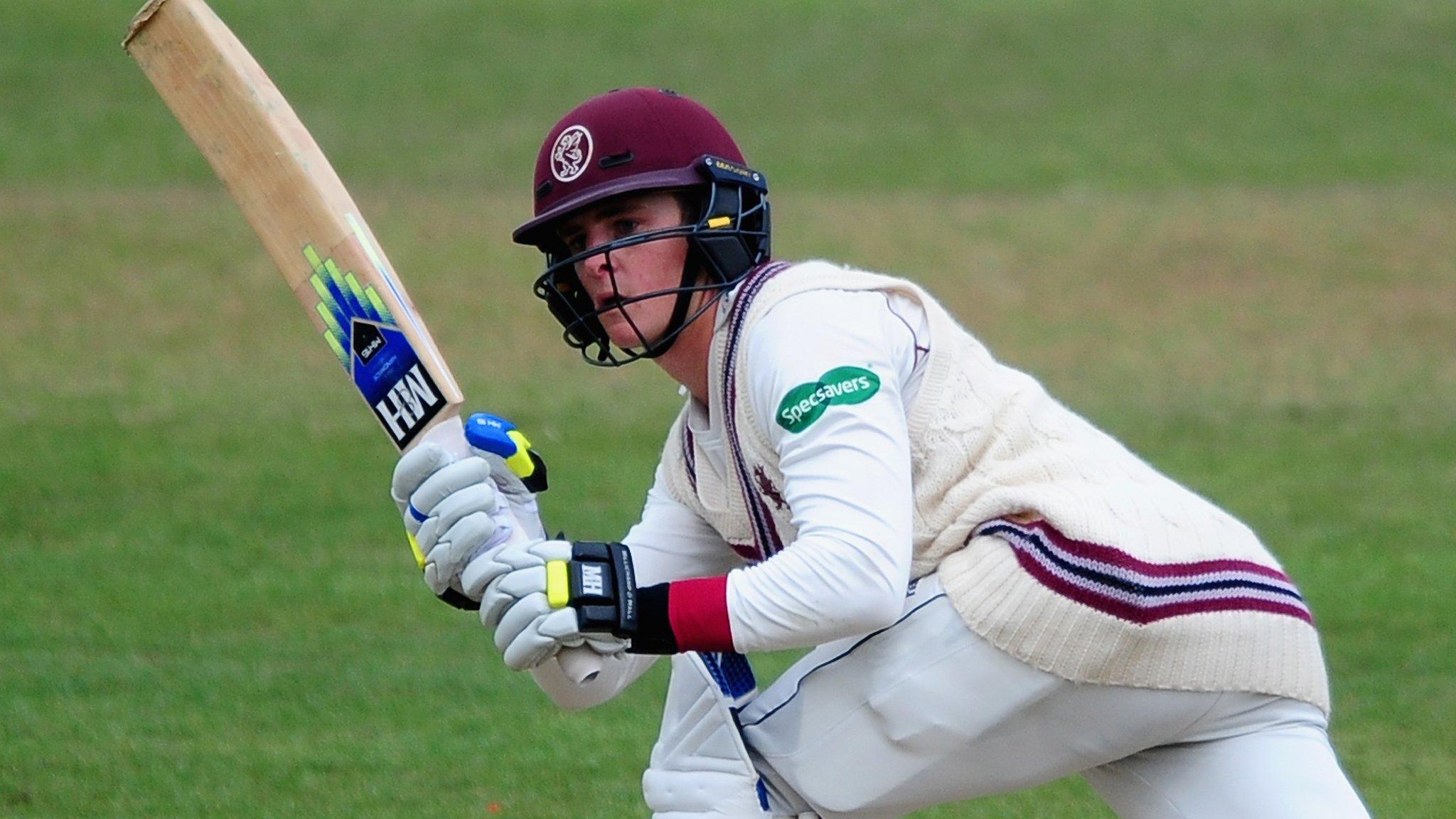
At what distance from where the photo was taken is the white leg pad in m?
3.56

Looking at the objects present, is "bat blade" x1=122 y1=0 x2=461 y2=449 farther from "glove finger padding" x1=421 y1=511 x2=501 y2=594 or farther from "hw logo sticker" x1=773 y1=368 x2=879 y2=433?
"hw logo sticker" x1=773 y1=368 x2=879 y2=433

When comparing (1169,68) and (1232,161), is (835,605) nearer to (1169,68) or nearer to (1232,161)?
(1232,161)

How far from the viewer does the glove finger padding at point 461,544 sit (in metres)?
3.35

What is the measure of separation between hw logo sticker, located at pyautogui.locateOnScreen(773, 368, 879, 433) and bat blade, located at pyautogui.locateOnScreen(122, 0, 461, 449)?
83cm

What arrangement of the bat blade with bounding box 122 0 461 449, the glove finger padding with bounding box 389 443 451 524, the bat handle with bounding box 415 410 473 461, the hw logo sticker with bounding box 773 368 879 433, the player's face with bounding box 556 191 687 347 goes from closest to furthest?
the hw logo sticker with bounding box 773 368 879 433, the glove finger padding with bounding box 389 443 451 524, the player's face with bounding box 556 191 687 347, the bat handle with bounding box 415 410 473 461, the bat blade with bounding box 122 0 461 449

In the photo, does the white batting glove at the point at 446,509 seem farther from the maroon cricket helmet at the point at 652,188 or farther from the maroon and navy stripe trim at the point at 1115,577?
the maroon and navy stripe trim at the point at 1115,577

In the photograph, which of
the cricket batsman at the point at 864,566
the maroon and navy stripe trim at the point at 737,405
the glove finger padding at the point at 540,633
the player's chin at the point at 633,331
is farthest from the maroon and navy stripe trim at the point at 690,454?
the glove finger padding at the point at 540,633

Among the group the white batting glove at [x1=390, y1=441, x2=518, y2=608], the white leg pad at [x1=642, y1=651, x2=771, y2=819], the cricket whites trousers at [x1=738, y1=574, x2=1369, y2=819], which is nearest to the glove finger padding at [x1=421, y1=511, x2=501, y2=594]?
the white batting glove at [x1=390, y1=441, x2=518, y2=608]

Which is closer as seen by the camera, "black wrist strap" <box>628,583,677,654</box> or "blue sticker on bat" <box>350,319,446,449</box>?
"black wrist strap" <box>628,583,677,654</box>

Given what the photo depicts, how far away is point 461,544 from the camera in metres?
3.35

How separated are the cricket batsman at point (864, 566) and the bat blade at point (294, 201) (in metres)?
0.26

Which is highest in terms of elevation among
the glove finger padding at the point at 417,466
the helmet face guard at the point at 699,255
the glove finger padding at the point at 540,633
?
the helmet face guard at the point at 699,255

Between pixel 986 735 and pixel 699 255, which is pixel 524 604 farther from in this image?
pixel 986 735

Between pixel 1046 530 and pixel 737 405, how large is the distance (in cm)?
57
